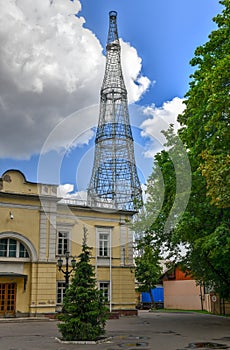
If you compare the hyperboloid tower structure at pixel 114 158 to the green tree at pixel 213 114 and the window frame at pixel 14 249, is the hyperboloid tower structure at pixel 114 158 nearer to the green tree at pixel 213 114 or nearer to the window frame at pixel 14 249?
the window frame at pixel 14 249

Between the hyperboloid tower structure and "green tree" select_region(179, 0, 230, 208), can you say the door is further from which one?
"green tree" select_region(179, 0, 230, 208)

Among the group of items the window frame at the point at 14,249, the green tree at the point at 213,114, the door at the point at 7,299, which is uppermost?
the green tree at the point at 213,114

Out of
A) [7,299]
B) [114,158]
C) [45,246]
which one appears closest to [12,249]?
[45,246]

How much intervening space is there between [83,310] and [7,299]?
13375 mm

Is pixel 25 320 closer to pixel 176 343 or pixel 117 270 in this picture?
pixel 117 270

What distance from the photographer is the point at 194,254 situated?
21422mm

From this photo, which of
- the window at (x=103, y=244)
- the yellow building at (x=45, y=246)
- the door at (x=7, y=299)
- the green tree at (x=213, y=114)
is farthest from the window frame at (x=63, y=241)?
the green tree at (x=213, y=114)

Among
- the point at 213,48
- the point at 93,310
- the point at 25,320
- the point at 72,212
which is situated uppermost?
the point at 213,48

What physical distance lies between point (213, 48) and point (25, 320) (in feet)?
58.4

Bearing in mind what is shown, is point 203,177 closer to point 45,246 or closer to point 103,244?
point 45,246

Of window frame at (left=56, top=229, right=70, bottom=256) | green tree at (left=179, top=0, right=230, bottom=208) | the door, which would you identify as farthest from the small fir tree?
window frame at (left=56, top=229, right=70, bottom=256)

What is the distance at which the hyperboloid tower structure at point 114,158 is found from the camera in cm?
2770

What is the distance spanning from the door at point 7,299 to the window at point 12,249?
1.80 meters

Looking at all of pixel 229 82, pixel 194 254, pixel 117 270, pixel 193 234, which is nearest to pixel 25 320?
pixel 117 270
